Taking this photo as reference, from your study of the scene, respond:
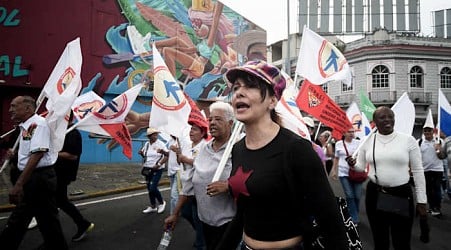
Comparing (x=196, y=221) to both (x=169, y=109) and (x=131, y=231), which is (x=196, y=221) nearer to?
(x=169, y=109)

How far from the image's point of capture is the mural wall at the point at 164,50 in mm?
18562

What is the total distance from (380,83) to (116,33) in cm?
2122

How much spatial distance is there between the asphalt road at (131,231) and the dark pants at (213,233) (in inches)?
85.8

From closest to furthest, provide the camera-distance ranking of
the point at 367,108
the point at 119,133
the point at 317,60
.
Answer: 1. the point at 317,60
2. the point at 119,133
3. the point at 367,108

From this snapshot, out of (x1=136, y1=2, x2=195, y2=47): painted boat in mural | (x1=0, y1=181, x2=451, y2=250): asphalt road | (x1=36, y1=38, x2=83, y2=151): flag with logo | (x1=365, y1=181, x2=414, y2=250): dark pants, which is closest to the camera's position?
(x1=365, y1=181, x2=414, y2=250): dark pants

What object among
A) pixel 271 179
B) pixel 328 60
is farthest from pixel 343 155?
pixel 271 179

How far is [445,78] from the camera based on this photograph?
99.9 ft

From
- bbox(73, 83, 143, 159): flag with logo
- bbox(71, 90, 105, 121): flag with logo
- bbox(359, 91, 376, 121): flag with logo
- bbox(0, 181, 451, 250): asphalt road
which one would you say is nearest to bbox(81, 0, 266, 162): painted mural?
bbox(359, 91, 376, 121): flag with logo

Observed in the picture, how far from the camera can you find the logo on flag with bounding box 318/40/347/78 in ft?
17.7

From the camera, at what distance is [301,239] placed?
1.71 m

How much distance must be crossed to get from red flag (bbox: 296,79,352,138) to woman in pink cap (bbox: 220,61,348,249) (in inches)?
119

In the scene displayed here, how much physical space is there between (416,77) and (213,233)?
3151cm

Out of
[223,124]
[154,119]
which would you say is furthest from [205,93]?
[223,124]

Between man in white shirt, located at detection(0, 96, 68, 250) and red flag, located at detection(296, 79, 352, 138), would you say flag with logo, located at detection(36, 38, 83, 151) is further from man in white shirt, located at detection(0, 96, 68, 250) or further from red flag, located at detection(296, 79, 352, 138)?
red flag, located at detection(296, 79, 352, 138)
